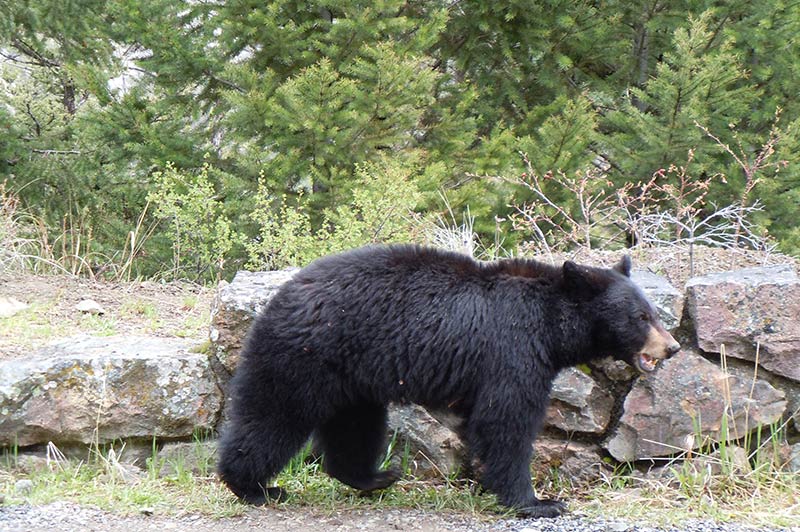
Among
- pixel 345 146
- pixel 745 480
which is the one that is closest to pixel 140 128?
pixel 345 146

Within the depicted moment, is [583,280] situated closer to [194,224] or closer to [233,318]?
[233,318]

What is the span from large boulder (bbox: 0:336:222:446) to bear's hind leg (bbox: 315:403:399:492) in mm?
903

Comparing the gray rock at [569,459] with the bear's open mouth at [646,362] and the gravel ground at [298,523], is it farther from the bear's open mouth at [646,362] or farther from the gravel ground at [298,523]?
the bear's open mouth at [646,362]

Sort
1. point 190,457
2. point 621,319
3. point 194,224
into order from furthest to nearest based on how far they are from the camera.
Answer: point 194,224 → point 190,457 → point 621,319

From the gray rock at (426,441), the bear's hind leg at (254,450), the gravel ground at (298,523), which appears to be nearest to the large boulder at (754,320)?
the gravel ground at (298,523)

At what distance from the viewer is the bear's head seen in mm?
4641

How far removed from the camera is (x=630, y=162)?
10.4 m

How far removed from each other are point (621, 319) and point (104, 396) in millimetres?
3013

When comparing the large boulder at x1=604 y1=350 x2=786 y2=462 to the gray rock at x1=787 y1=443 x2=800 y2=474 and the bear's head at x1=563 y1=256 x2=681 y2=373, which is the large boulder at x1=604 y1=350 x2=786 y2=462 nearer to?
the gray rock at x1=787 y1=443 x2=800 y2=474

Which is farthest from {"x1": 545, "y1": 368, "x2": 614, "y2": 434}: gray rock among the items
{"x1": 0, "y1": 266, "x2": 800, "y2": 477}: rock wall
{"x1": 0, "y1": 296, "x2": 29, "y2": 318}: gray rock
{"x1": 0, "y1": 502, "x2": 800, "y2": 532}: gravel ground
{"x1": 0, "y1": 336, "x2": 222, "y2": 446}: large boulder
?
{"x1": 0, "y1": 296, "x2": 29, "y2": 318}: gray rock

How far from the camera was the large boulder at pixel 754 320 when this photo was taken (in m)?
5.22

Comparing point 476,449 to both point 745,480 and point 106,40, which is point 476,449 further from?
point 106,40

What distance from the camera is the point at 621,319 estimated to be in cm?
465

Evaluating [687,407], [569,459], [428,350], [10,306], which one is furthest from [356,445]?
[10,306]
